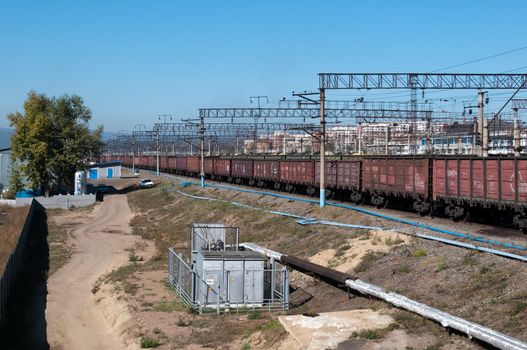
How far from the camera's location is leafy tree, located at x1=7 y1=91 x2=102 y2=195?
64.4m

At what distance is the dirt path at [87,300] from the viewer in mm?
19625

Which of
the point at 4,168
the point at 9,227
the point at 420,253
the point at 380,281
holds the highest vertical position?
the point at 4,168

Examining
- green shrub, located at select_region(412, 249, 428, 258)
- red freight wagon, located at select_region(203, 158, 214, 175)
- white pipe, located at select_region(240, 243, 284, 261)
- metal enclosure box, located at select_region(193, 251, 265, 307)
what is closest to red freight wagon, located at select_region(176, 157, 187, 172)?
red freight wagon, located at select_region(203, 158, 214, 175)

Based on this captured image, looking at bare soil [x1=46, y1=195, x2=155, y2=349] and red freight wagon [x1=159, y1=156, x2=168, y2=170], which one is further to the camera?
red freight wagon [x1=159, y1=156, x2=168, y2=170]

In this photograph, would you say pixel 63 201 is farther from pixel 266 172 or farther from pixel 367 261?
pixel 367 261

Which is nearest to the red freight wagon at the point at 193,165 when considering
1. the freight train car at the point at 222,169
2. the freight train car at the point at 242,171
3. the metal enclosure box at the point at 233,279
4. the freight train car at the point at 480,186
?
the freight train car at the point at 222,169

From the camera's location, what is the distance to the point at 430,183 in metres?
27.6

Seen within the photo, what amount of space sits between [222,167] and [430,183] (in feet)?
139

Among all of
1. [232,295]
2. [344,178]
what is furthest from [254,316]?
[344,178]

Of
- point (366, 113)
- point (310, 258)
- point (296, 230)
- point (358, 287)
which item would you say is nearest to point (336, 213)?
point (296, 230)

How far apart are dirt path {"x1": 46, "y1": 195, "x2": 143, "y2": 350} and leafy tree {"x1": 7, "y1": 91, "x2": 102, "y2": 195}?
→ 2009cm

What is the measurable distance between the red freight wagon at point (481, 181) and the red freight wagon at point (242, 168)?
30.9 metres

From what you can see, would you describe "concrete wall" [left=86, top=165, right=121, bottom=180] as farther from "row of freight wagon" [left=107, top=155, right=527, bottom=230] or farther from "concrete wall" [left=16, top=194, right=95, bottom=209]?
"row of freight wagon" [left=107, top=155, right=527, bottom=230]

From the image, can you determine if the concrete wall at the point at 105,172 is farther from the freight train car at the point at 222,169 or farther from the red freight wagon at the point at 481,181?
the red freight wagon at the point at 481,181
